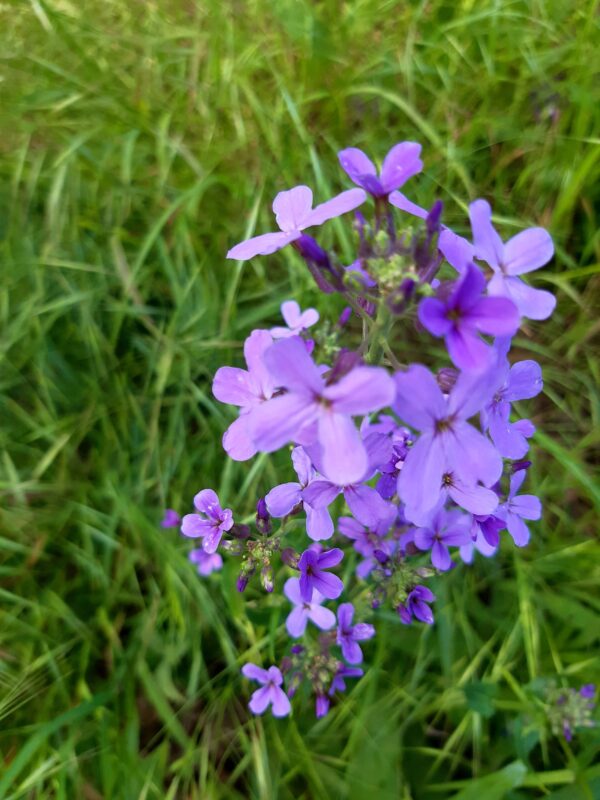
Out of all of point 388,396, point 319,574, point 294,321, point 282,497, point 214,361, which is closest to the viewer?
point 388,396

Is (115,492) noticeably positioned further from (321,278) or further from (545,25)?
(545,25)

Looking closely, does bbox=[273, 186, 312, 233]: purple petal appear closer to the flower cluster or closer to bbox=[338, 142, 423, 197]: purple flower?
the flower cluster

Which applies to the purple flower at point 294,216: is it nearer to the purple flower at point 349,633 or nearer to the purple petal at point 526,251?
the purple petal at point 526,251

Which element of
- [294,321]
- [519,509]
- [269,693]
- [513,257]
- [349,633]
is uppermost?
[513,257]

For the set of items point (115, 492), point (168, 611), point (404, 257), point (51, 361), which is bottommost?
point (168, 611)

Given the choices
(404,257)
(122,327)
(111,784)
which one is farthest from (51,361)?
(404,257)

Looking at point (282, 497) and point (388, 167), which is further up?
point (388, 167)

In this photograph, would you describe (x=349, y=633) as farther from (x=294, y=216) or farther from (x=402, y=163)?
(x=402, y=163)

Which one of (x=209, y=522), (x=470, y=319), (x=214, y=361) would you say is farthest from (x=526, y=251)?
(x=214, y=361)
